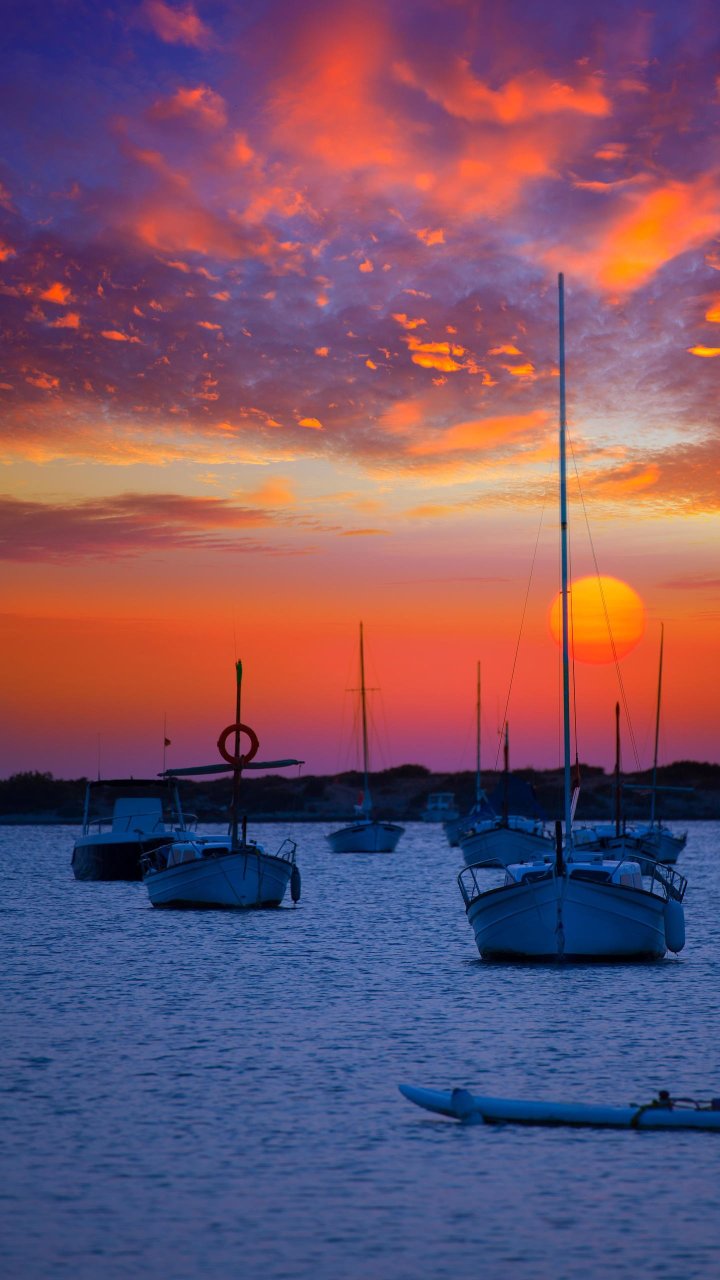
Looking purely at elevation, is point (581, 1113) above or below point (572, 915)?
below

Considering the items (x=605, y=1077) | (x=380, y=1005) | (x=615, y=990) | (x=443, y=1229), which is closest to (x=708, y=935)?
(x=615, y=990)

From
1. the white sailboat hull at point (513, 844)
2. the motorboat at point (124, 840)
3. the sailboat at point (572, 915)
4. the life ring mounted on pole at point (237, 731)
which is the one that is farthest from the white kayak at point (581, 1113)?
the white sailboat hull at point (513, 844)

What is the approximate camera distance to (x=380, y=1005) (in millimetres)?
31344

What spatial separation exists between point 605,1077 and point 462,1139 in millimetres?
5002

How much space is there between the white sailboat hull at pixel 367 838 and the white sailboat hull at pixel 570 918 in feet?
309

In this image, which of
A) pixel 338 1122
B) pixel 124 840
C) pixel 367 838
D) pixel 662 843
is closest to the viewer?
pixel 338 1122

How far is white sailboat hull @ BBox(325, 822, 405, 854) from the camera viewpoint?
423 feet

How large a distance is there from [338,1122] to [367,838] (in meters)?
111

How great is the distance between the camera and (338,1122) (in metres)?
18.7

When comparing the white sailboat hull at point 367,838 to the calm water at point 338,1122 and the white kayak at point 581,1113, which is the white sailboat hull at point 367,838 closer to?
the calm water at point 338,1122

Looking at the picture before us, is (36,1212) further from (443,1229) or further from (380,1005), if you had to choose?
(380,1005)

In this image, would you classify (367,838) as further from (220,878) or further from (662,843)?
(220,878)

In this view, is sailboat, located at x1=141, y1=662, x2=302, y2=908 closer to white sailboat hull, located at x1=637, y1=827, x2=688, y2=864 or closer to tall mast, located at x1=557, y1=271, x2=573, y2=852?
tall mast, located at x1=557, y1=271, x2=573, y2=852

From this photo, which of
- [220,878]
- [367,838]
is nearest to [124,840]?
[220,878]
